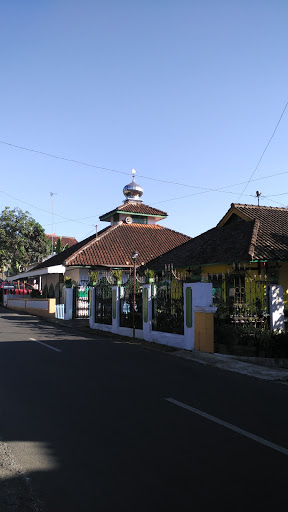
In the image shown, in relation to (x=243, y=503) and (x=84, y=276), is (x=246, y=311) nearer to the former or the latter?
(x=243, y=503)

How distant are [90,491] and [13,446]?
4.59 ft

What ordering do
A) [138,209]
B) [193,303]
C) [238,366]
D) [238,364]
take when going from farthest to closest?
[138,209] < [193,303] < [238,364] < [238,366]

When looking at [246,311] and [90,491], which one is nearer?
[90,491]

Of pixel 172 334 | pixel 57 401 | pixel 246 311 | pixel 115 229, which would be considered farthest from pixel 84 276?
pixel 57 401

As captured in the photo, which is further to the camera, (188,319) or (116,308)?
(116,308)

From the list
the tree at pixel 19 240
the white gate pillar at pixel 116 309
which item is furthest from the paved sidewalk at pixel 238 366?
the tree at pixel 19 240

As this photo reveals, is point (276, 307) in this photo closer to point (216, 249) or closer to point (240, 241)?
point (240, 241)

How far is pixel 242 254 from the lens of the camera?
1703cm

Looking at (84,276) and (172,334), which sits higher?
(84,276)

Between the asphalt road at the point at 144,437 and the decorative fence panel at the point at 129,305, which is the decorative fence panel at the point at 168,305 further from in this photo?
the asphalt road at the point at 144,437

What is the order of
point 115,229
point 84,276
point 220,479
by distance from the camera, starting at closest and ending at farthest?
point 220,479 → point 84,276 → point 115,229

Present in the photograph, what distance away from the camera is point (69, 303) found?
24.2 m

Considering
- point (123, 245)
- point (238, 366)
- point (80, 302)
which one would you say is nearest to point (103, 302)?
point (80, 302)

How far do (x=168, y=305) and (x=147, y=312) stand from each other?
3.70 feet
